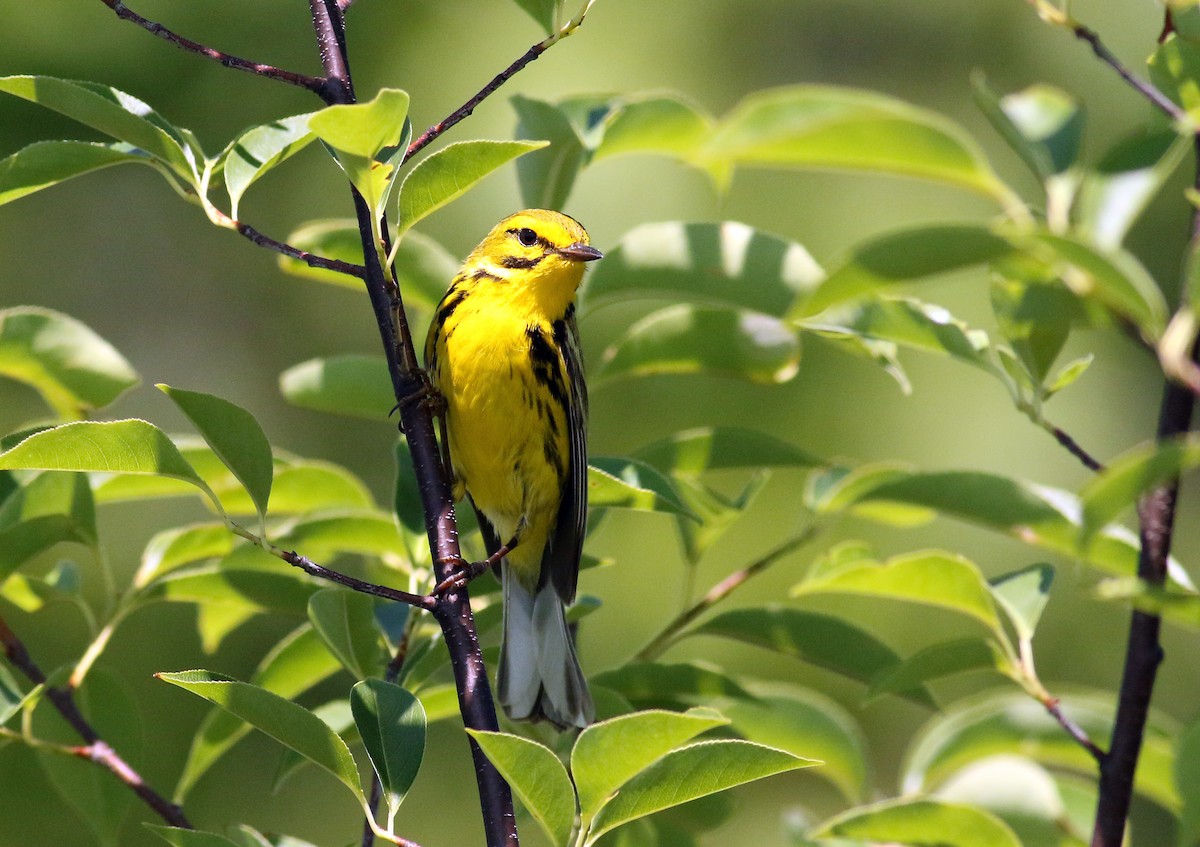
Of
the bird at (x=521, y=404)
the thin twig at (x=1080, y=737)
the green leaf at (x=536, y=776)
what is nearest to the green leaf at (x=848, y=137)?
the green leaf at (x=536, y=776)

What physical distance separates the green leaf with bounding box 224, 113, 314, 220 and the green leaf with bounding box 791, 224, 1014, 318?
0.74 meters

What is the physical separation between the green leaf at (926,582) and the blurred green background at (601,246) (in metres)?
2.07

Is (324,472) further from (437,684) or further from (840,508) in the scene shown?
(840,508)

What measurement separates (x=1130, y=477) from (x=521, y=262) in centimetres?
232

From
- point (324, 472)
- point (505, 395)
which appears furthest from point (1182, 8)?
point (505, 395)

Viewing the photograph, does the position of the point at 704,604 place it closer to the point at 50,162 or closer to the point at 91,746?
the point at 91,746

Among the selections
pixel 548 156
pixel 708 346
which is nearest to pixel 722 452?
pixel 708 346

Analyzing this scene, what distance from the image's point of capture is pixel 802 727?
2.35 metres

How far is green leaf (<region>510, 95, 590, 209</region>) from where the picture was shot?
2172mm

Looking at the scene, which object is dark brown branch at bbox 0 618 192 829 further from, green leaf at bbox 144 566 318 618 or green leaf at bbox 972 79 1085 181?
green leaf at bbox 972 79 1085 181

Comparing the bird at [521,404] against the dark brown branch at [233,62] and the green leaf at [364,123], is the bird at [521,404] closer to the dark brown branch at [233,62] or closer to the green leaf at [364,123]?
the dark brown branch at [233,62]

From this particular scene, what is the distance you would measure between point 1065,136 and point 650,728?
115 centimetres

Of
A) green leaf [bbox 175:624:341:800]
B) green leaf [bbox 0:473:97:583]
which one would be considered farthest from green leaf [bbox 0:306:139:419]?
green leaf [bbox 175:624:341:800]

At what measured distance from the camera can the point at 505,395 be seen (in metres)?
3.15
